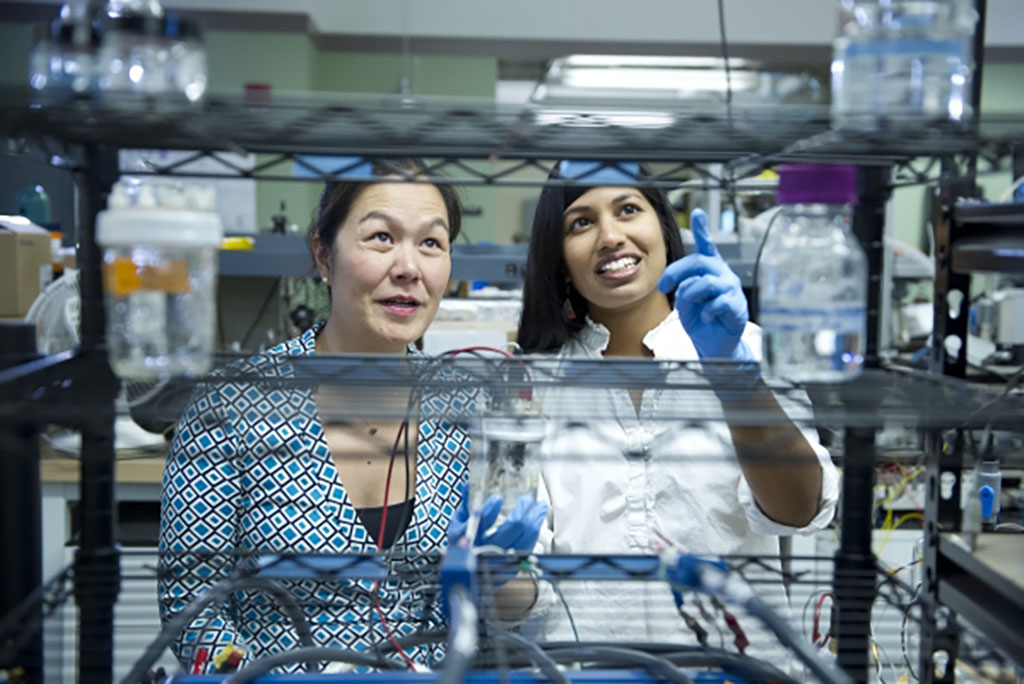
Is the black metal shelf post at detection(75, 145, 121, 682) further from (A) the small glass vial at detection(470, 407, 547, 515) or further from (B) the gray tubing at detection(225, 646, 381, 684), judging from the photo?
(A) the small glass vial at detection(470, 407, 547, 515)

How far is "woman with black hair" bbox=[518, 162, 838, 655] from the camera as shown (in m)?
1.32

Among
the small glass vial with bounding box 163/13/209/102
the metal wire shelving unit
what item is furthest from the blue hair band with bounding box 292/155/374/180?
the small glass vial with bounding box 163/13/209/102

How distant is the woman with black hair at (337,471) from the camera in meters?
1.17

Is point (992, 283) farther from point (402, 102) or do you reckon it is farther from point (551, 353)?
point (402, 102)

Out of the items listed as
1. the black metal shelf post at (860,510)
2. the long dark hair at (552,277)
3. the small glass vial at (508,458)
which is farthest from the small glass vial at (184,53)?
the long dark hair at (552,277)

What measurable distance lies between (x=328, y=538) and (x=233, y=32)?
5737 millimetres

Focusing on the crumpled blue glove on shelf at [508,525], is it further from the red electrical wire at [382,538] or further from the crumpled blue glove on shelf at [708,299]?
the crumpled blue glove on shelf at [708,299]

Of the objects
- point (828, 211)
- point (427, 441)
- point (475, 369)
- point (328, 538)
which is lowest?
point (328, 538)

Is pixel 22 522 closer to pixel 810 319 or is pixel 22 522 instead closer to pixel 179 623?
pixel 179 623

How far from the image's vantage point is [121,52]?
798 millimetres

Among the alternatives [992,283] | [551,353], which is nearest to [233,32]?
[992,283]

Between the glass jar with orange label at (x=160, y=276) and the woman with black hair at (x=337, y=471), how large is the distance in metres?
0.22

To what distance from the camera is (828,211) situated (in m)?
0.95

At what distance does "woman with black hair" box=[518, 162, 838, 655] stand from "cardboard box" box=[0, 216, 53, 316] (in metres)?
0.97
